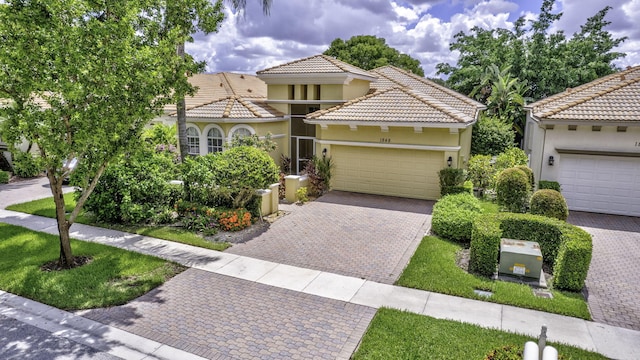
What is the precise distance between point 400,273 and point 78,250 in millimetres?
8683

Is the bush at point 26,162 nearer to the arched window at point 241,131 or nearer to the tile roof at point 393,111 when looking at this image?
the arched window at point 241,131

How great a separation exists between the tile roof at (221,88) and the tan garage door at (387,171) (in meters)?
8.94

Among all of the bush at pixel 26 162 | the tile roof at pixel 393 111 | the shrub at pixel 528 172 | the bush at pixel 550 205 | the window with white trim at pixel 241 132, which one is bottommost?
the bush at pixel 550 205

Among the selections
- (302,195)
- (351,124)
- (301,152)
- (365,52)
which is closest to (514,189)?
(351,124)

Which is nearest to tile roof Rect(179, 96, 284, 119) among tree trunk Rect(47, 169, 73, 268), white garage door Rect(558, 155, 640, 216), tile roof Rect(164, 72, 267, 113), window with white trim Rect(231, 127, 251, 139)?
window with white trim Rect(231, 127, 251, 139)

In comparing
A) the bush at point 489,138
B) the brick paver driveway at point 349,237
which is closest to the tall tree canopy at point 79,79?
the brick paver driveway at point 349,237

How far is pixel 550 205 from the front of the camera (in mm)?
12188

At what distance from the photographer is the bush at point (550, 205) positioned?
1216 cm

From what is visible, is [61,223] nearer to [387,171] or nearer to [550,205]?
[387,171]

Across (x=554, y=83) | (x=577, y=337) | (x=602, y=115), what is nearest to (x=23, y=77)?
(x=577, y=337)

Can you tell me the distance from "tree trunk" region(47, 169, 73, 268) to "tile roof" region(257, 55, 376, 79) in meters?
13.3

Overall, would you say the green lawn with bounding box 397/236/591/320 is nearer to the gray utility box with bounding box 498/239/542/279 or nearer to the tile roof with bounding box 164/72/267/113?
the gray utility box with bounding box 498/239/542/279

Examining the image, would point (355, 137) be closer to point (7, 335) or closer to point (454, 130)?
point (454, 130)

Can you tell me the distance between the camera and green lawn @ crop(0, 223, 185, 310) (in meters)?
8.62
